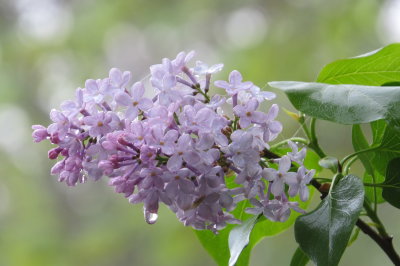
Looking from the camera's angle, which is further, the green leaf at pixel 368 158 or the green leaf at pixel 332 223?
the green leaf at pixel 368 158

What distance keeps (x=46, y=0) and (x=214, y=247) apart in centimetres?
303

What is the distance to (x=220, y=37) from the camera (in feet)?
10.5

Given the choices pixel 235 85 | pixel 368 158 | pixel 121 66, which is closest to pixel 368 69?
pixel 368 158

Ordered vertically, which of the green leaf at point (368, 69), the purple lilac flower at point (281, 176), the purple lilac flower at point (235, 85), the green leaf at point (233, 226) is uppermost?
the purple lilac flower at point (235, 85)

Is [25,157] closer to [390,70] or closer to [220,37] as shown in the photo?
[220,37]

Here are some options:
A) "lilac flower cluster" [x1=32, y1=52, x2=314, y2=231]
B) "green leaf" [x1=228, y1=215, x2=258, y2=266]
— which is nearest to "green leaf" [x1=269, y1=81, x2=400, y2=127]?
"lilac flower cluster" [x1=32, y1=52, x2=314, y2=231]

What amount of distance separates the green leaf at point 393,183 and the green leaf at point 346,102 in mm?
108

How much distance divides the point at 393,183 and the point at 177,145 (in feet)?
0.86

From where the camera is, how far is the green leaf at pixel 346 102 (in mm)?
553

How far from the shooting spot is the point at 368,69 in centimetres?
73

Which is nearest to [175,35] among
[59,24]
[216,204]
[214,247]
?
[59,24]

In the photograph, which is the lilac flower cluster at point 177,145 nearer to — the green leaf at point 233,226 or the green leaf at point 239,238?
the green leaf at point 239,238

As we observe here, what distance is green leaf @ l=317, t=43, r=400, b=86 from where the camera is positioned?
0.72 m

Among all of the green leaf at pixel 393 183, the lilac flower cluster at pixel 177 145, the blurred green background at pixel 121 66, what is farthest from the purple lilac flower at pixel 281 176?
the blurred green background at pixel 121 66
